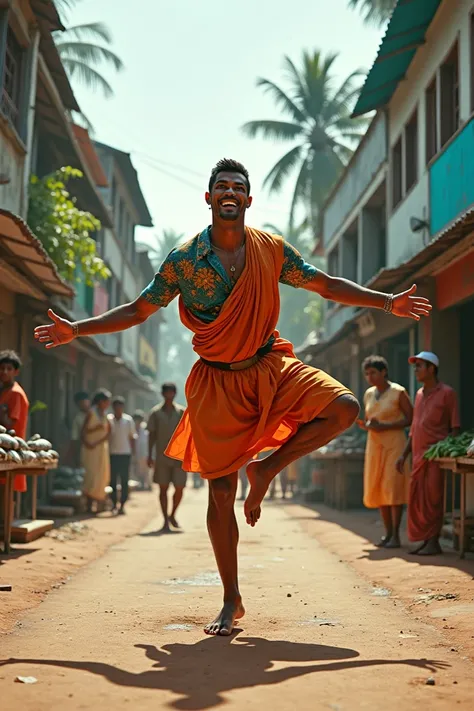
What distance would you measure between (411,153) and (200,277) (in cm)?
1260

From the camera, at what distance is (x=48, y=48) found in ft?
48.7

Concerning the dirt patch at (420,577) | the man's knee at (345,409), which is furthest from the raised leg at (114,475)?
the man's knee at (345,409)

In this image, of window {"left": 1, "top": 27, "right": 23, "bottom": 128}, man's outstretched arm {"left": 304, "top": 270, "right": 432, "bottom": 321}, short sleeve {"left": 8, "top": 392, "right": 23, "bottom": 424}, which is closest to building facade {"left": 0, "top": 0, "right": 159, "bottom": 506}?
window {"left": 1, "top": 27, "right": 23, "bottom": 128}

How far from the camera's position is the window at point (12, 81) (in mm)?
13229

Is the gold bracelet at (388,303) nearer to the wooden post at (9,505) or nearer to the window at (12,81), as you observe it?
the wooden post at (9,505)

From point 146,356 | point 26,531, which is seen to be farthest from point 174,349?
point 26,531

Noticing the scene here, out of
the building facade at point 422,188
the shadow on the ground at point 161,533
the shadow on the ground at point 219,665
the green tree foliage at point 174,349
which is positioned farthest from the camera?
the green tree foliage at point 174,349

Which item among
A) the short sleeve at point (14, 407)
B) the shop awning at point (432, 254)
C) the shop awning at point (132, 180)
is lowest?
the short sleeve at point (14, 407)

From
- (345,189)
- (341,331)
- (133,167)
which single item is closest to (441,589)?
(341,331)

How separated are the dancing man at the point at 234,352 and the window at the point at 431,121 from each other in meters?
10.2

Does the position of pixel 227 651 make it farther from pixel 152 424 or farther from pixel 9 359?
pixel 152 424

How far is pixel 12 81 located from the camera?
13703 millimetres

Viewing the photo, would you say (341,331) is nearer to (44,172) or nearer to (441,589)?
(44,172)

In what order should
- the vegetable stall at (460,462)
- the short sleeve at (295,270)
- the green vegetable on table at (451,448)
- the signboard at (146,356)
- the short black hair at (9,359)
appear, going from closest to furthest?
the short sleeve at (295,270) → the vegetable stall at (460,462) → the green vegetable on table at (451,448) → the short black hair at (9,359) → the signboard at (146,356)
